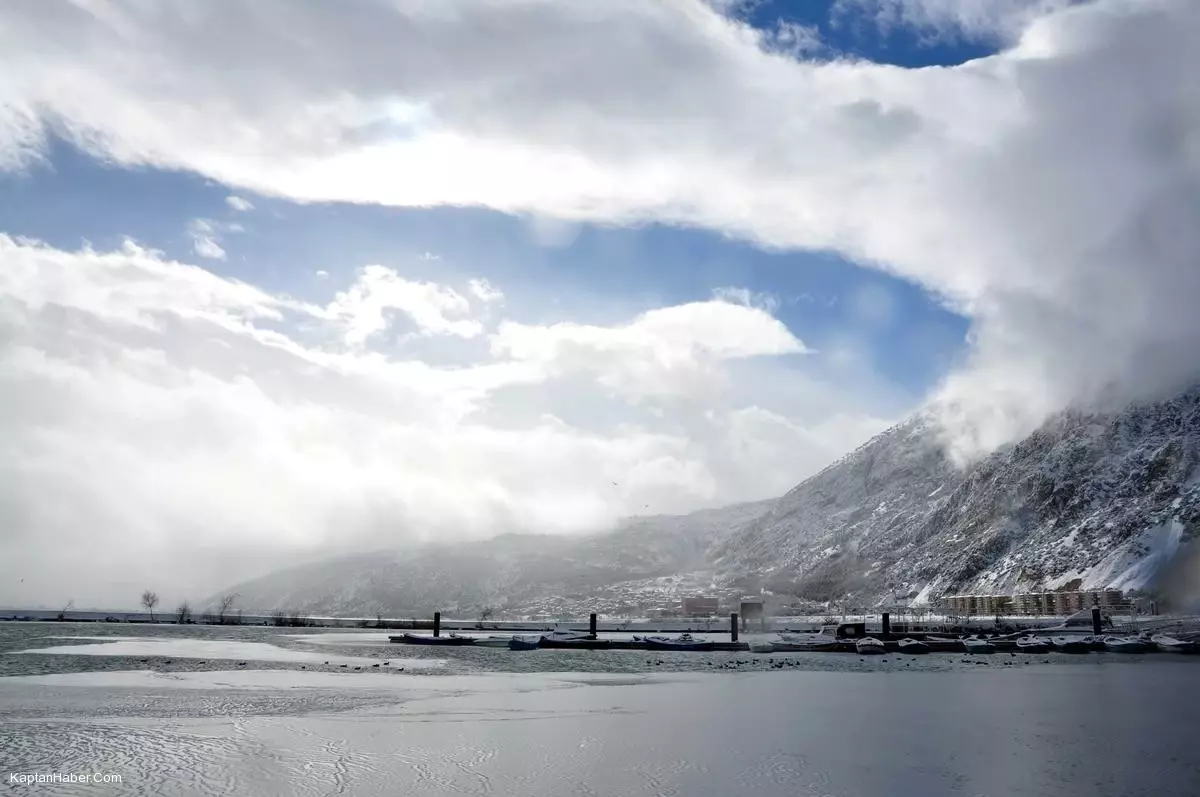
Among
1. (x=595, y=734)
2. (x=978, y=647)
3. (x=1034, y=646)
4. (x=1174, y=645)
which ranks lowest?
(x=978, y=647)

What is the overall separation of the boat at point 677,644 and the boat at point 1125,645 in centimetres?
5121

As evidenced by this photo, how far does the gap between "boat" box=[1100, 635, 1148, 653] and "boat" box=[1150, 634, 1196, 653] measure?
1.72 metres

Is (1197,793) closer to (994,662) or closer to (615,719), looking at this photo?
(615,719)

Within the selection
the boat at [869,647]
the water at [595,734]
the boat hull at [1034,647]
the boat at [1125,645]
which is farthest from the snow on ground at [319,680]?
the boat at [1125,645]

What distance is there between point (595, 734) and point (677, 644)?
8762 centimetres

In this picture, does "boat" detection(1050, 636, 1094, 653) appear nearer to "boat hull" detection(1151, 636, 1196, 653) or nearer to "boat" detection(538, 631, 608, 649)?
"boat hull" detection(1151, 636, 1196, 653)

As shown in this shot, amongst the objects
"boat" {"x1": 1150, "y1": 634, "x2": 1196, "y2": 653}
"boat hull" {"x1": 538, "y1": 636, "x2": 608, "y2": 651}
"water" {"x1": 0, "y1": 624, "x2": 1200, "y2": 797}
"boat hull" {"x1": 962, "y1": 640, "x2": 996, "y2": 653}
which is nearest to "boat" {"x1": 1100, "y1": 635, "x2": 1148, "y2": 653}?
"boat" {"x1": 1150, "y1": 634, "x2": 1196, "y2": 653}

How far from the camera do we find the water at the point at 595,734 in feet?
83.8

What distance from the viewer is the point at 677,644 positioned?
119 meters

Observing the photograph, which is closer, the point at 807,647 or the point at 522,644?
the point at 807,647

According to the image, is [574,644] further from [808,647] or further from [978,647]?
[978,647]

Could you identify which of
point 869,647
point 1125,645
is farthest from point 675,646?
point 1125,645

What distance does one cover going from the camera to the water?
25.5m

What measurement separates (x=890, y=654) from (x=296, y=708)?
281 feet
